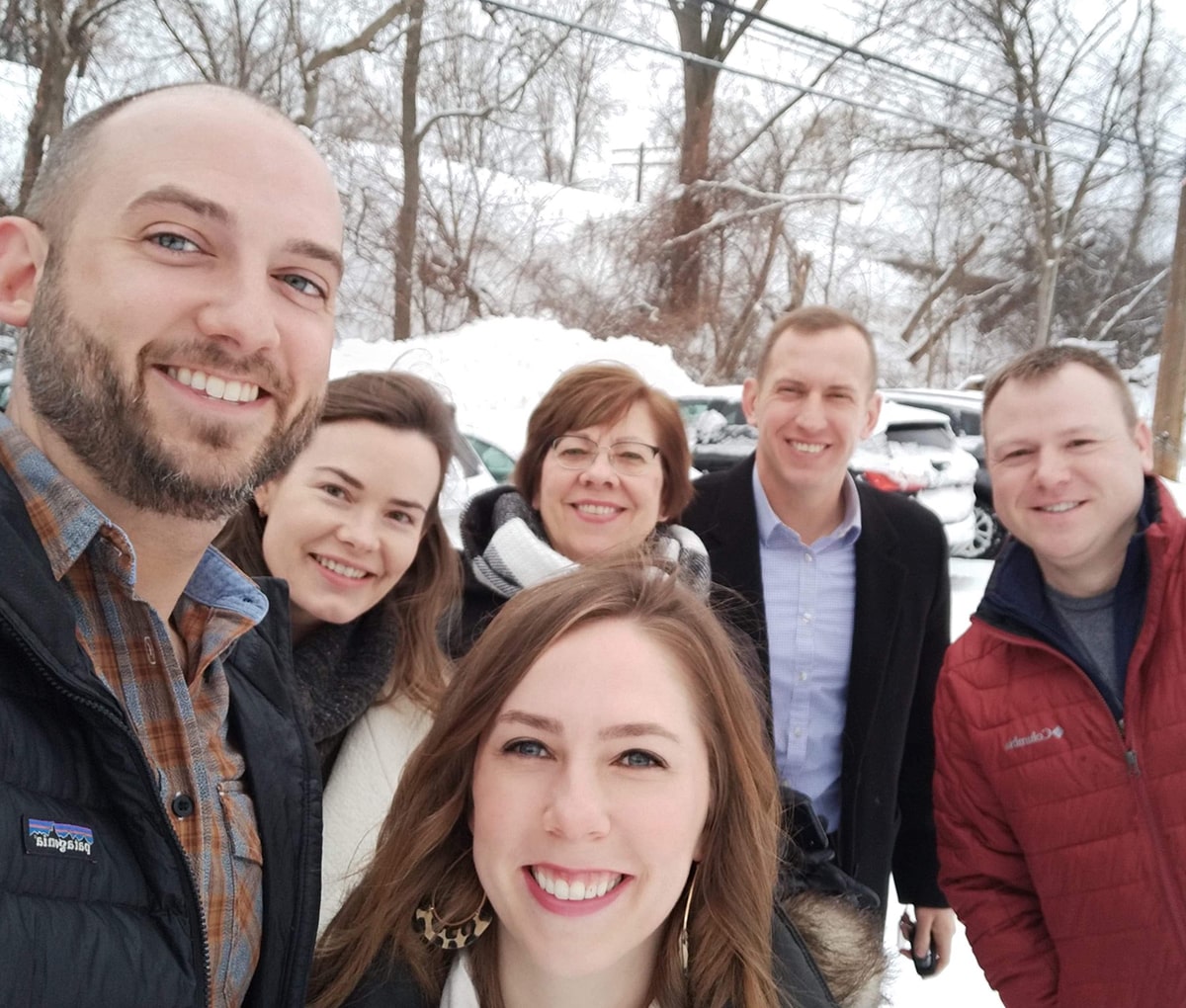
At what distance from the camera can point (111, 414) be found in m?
1.09

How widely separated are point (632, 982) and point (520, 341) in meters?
10.3

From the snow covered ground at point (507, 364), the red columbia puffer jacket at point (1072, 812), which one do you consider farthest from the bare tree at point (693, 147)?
the red columbia puffer jacket at point (1072, 812)

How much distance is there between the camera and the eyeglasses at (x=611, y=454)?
8.08 ft

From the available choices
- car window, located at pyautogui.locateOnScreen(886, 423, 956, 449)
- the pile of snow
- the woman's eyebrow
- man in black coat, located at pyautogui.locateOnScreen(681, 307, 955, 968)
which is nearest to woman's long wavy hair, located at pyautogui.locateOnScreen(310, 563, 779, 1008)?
the woman's eyebrow

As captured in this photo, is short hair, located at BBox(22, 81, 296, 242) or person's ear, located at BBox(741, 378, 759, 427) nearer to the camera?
short hair, located at BBox(22, 81, 296, 242)

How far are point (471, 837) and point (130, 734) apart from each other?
0.67 meters

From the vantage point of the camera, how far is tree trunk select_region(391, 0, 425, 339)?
1005cm

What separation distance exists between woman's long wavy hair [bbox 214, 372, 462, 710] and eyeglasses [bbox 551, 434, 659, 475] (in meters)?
0.31

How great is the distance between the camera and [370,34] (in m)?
9.95

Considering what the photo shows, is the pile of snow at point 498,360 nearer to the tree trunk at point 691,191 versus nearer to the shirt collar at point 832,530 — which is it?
the tree trunk at point 691,191

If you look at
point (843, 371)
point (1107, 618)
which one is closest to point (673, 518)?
point (843, 371)

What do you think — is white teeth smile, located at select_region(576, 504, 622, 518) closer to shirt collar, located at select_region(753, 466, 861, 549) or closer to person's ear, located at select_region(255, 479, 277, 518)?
shirt collar, located at select_region(753, 466, 861, 549)

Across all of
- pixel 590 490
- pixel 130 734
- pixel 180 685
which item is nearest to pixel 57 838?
pixel 130 734

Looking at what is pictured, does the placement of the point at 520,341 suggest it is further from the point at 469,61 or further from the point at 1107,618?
the point at 1107,618
